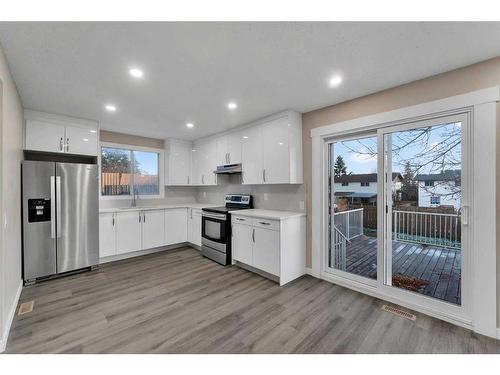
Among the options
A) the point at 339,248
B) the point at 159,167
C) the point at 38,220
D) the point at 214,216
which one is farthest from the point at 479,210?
the point at 159,167

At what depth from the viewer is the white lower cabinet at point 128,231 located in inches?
157

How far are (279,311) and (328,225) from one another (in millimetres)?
1435

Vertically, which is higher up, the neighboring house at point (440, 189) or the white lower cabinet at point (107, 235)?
the neighboring house at point (440, 189)

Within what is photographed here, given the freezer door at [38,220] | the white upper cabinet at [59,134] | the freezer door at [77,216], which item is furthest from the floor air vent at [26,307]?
the white upper cabinet at [59,134]

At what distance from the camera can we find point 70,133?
11.7 feet

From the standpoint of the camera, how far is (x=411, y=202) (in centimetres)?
252

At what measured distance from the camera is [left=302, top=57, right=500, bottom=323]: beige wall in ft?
6.54

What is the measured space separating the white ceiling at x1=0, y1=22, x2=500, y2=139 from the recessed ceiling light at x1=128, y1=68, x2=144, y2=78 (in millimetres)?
55

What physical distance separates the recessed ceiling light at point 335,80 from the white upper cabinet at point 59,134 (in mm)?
3856

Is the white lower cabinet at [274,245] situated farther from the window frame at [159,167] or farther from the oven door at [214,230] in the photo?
the window frame at [159,167]

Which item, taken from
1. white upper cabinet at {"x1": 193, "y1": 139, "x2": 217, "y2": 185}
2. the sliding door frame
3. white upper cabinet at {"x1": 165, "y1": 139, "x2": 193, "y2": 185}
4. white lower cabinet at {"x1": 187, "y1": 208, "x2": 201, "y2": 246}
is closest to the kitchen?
the sliding door frame

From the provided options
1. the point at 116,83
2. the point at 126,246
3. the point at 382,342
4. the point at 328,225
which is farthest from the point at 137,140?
the point at 382,342

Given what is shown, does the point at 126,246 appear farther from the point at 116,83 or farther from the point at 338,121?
the point at 338,121

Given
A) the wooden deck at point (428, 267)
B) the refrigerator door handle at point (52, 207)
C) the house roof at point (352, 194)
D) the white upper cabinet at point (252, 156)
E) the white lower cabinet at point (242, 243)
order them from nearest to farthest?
the wooden deck at point (428, 267) → the house roof at point (352, 194) → the refrigerator door handle at point (52, 207) → the white lower cabinet at point (242, 243) → the white upper cabinet at point (252, 156)
